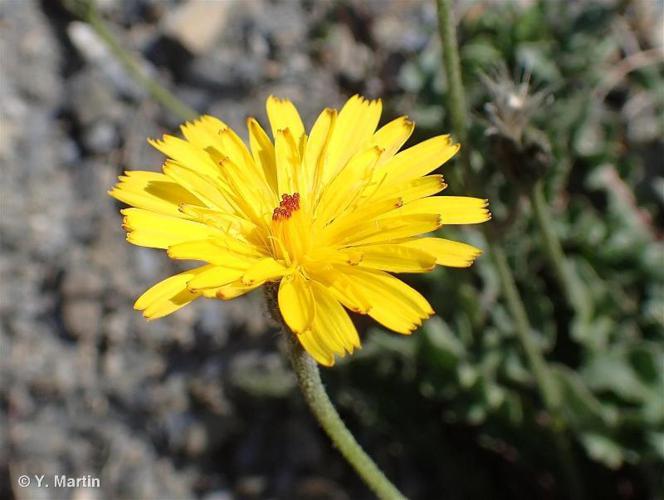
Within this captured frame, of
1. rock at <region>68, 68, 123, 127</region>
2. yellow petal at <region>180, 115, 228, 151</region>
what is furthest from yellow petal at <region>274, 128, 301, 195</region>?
rock at <region>68, 68, 123, 127</region>

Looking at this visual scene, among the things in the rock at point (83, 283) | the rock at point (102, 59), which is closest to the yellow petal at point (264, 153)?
the rock at point (83, 283)

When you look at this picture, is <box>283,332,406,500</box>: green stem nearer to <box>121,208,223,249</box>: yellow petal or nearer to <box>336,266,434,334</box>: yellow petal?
<box>336,266,434,334</box>: yellow petal

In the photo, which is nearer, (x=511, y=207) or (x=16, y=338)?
(x=511, y=207)

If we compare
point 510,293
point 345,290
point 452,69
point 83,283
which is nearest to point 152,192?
point 345,290

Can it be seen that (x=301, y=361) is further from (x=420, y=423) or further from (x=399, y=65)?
(x=399, y=65)

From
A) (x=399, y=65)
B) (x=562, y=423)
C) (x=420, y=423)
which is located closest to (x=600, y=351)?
(x=562, y=423)

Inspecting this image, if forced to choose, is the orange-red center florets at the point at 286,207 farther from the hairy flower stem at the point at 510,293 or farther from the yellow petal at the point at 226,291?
the hairy flower stem at the point at 510,293
